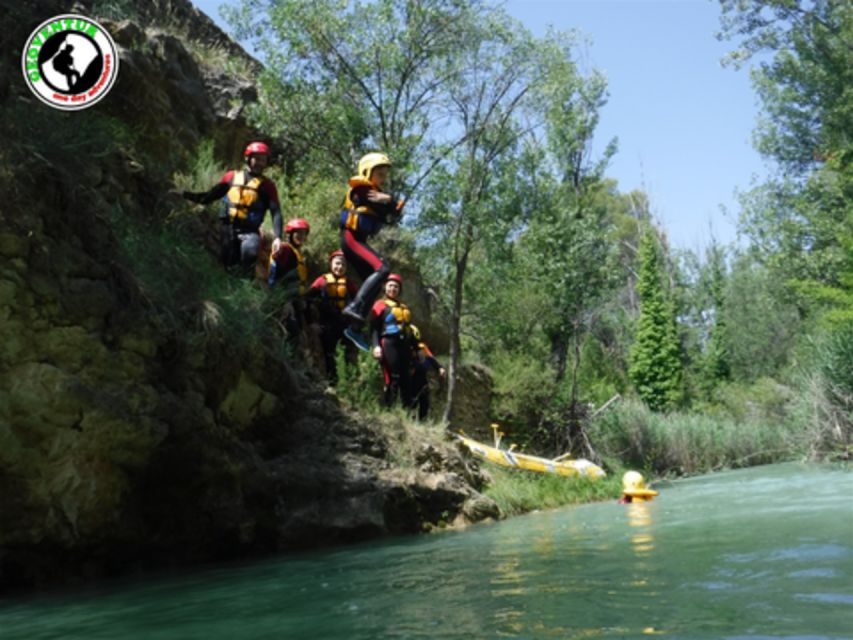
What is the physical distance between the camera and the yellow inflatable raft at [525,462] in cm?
1167

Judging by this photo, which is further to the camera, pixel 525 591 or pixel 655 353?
pixel 655 353

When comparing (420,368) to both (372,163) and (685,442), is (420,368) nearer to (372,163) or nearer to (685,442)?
(372,163)

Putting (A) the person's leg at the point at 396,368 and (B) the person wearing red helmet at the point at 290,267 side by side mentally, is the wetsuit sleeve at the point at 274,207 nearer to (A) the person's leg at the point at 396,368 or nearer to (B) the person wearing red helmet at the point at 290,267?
(B) the person wearing red helmet at the point at 290,267

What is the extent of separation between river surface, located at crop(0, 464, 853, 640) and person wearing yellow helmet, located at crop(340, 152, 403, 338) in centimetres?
294

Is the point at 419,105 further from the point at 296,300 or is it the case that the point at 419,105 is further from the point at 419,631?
the point at 419,631

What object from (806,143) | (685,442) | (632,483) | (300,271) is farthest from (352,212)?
(806,143)

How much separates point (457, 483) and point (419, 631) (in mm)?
5963

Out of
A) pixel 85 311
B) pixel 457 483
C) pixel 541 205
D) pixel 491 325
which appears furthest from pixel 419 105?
pixel 85 311

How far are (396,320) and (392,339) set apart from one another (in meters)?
0.24

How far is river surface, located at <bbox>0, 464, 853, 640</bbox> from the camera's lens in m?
3.40

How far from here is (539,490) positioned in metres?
11.6

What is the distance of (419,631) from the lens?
3553mm

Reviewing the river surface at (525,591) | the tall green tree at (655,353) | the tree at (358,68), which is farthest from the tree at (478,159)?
the tall green tree at (655,353)

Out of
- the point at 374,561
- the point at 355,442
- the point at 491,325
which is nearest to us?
the point at 374,561
